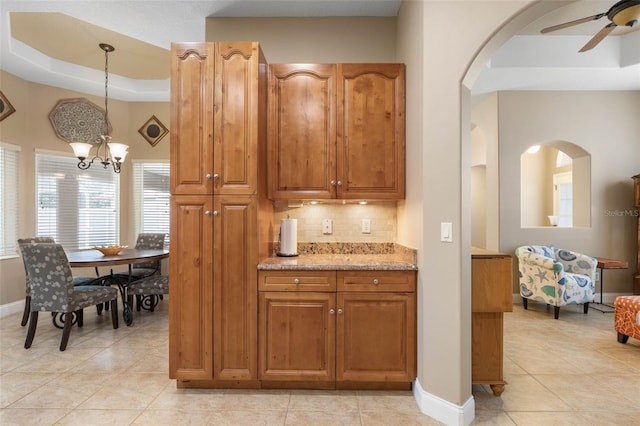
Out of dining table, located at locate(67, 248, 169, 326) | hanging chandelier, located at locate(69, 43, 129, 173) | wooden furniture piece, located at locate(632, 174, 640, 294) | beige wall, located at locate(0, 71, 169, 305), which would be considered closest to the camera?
dining table, located at locate(67, 248, 169, 326)

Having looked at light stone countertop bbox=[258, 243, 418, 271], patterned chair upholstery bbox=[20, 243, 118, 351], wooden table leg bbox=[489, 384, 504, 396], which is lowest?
wooden table leg bbox=[489, 384, 504, 396]

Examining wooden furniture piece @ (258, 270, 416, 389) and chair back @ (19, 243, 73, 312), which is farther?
chair back @ (19, 243, 73, 312)

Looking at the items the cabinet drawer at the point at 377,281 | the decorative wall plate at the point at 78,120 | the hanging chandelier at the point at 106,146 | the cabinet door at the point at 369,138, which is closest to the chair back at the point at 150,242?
the hanging chandelier at the point at 106,146

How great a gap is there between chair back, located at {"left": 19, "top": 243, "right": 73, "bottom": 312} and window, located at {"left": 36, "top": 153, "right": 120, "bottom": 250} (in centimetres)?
179

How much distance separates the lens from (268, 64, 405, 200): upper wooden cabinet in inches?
106

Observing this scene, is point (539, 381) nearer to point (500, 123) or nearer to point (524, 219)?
point (500, 123)

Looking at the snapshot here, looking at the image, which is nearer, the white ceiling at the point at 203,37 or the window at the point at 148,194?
the white ceiling at the point at 203,37

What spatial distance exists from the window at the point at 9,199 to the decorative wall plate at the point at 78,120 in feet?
2.05

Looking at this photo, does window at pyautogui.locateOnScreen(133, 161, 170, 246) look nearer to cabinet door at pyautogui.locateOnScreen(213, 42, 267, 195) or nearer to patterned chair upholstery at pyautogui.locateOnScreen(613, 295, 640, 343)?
cabinet door at pyautogui.locateOnScreen(213, 42, 267, 195)

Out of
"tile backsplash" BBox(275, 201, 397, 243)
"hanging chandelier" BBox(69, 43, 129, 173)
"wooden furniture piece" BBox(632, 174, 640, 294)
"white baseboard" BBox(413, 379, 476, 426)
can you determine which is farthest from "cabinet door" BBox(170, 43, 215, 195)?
"wooden furniture piece" BBox(632, 174, 640, 294)

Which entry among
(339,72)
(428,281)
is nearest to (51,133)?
(339,72)

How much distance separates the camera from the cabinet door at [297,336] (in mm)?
2402

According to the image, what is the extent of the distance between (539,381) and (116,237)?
580 centimetres

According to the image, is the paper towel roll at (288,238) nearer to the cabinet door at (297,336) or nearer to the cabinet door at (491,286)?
the cabinet door at (297,336)
